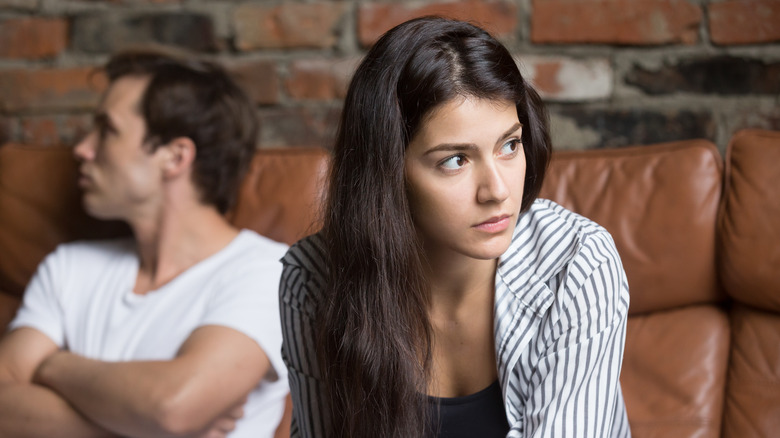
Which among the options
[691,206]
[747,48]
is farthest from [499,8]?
[691,206]

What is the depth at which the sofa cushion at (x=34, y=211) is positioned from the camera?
1.68m

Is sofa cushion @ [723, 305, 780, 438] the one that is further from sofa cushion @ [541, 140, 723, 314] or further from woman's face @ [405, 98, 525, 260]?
woman's face @ [405, 98, 525, 260]

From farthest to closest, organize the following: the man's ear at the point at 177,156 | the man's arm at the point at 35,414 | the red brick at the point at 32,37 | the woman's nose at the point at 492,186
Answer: the red brick at the point at 32,37 → the man's ear at the point at 177,156 → the man's arm at the point at 35,414 → the woman's nose at the point at 492,186

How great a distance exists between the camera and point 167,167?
1.58 m

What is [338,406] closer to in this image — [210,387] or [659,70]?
[210,387]

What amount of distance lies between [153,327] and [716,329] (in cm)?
110

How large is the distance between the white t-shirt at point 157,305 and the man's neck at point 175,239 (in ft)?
0.14

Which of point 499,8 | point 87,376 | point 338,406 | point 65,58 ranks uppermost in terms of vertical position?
point 499,8

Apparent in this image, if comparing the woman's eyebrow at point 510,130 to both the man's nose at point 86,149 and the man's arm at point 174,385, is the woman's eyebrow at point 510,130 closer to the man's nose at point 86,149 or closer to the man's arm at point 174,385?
the man's arm at point 174,385

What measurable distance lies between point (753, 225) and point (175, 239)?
3.82ft

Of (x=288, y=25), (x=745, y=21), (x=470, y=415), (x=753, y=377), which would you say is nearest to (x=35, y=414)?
(x=470, y=415)

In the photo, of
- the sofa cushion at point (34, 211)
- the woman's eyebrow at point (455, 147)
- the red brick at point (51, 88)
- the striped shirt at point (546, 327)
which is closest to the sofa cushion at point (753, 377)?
the striped shirt at point (546, 327)

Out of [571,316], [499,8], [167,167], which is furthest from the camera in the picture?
[499,8]

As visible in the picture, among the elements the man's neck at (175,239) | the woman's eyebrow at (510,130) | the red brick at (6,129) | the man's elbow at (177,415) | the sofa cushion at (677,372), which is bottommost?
the man's elbow at (177,415)
